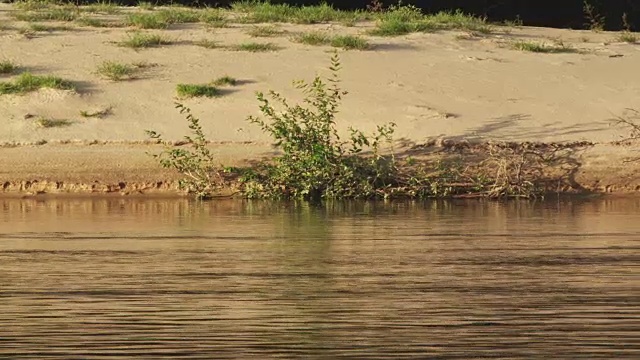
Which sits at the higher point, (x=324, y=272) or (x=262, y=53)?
(x=262, y=53)


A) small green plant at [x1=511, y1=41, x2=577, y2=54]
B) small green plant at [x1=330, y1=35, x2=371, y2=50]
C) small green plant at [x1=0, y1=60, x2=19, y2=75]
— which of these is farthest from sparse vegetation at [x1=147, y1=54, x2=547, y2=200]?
small green plant at [x1=511, y1=41, x2=577, y2=54]

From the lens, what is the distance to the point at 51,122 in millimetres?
16641

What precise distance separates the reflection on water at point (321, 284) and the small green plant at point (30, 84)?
359cm

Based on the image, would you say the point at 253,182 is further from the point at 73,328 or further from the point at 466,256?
the point at 73,328

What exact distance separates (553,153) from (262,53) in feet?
12.5

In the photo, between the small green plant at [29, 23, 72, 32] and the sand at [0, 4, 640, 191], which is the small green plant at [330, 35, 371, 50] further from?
the small green plant at [29, 23, 72, 32]

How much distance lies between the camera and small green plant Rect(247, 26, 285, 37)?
19016mm

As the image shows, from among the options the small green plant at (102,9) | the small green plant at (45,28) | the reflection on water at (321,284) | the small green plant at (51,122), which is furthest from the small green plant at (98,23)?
the reflection on water at (321,284)

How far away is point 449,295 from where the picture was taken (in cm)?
875

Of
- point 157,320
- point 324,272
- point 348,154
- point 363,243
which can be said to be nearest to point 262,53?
point 348,154

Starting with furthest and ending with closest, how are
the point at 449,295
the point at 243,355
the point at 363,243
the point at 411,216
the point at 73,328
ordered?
the point at 411,216, the point at 363,243, the point at 449,295, the point at 73,328, the point at 243,355

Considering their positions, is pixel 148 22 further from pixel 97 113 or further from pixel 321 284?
pixel 321 284

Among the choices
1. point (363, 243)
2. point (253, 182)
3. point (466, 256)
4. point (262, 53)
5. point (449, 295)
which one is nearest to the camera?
point (449, 295)

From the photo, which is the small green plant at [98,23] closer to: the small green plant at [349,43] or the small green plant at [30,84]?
the small green plant at [30,84]
